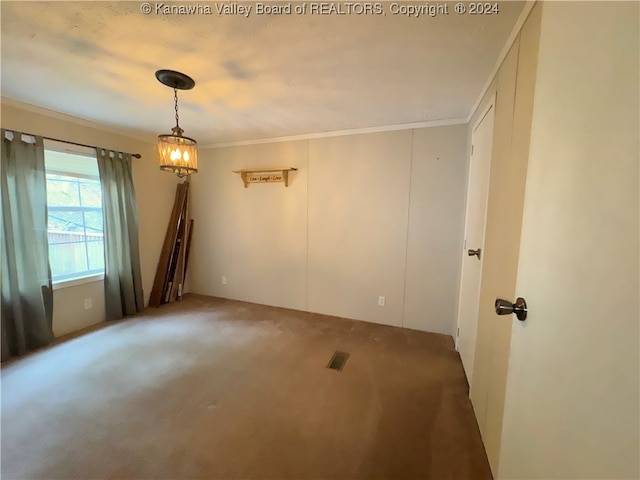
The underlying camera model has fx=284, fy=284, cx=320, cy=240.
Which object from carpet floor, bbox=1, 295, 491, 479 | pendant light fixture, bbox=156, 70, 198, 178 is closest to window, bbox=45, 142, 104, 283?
carpet floor, bbox=1, 295, 491, 479

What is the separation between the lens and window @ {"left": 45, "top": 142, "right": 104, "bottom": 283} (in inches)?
112

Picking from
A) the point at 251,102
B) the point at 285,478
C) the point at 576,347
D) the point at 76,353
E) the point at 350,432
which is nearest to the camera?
the point at 576,347

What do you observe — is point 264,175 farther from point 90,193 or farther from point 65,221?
point 65,221

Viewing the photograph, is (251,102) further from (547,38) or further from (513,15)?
(547,38)

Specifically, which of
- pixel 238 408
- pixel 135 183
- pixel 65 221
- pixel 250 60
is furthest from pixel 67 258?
pixel 250 60

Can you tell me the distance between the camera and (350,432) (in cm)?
172

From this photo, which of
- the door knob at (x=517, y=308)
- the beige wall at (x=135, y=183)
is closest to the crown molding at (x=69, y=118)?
the beige wall at (x=135, y=183)

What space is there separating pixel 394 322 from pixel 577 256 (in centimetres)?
282

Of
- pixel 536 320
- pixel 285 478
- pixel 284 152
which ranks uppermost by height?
pixel 284 152

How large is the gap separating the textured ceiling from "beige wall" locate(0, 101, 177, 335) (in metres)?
0.19

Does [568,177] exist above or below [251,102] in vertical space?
below

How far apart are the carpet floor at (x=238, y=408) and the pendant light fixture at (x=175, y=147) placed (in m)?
1.61

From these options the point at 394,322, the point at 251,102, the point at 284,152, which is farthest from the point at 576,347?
the point at 284,152

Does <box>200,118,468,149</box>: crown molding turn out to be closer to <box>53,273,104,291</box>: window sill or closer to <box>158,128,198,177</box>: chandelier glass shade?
<box>158,128,198,177</box>: chandelier glass shade
